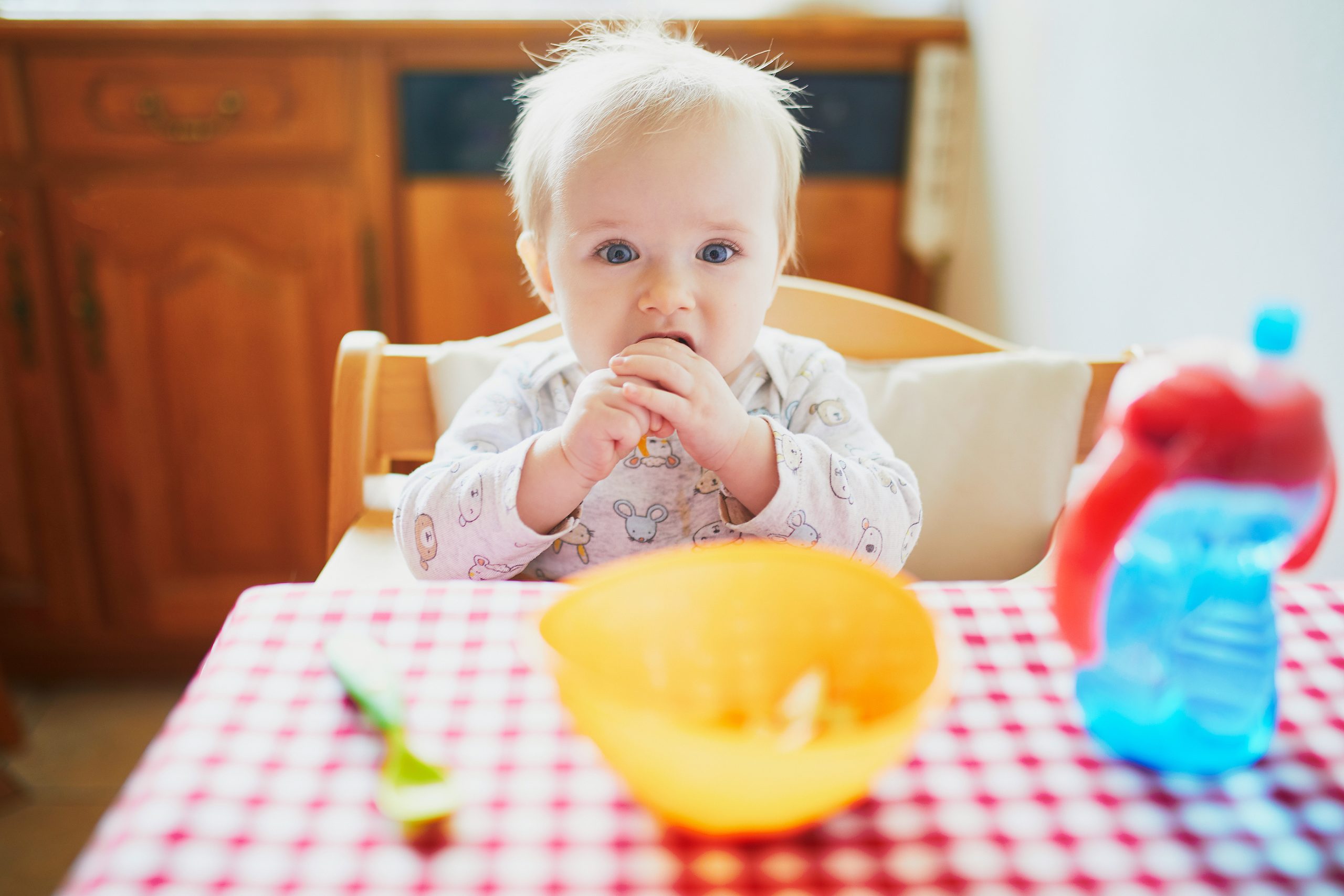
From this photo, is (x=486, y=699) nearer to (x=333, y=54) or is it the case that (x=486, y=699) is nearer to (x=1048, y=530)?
(x=1048, y=530)

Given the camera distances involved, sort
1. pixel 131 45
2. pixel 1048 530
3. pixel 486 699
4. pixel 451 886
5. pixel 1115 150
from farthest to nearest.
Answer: pixel 131 45
pixel 1115 150
pixel 1048 530
pixel 486 699
pixel 451 886

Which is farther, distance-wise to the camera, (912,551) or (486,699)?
(912,551)

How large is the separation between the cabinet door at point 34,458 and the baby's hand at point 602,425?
5.01ft

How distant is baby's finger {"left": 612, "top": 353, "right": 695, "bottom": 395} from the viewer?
2.28 feet

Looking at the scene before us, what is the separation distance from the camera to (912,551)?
3.29 ft

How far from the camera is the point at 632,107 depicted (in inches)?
30.5

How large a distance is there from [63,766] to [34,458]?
0.58 m

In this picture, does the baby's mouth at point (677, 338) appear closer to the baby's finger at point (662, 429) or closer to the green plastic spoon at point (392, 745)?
the baby's finger at point (662, 429)

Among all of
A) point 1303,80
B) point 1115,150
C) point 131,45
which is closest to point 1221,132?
point 1303,80

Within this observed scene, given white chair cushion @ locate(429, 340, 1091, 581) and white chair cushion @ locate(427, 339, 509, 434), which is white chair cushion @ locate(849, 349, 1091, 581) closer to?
white chair cushion @ locate(429, 340, 1091, 581)

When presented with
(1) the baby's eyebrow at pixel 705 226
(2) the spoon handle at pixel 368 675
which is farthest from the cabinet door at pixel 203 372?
(2) the spoon handle at pixel 368 675

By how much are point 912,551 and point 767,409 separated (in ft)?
0.79

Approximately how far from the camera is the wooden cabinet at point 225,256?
167 centimetres

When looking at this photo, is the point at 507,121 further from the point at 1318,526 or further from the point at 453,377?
the point at 1318,526
